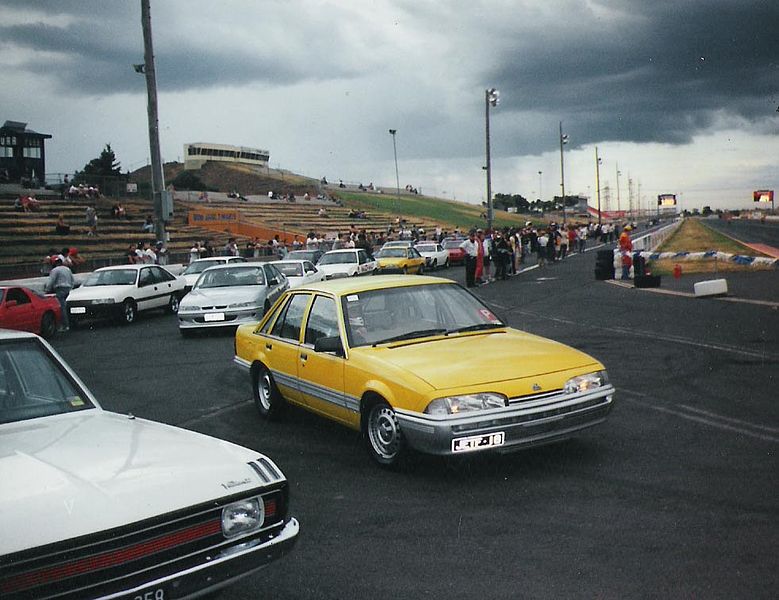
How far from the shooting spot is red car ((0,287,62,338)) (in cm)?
1528

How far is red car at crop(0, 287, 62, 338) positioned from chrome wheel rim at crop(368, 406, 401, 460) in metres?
11.1

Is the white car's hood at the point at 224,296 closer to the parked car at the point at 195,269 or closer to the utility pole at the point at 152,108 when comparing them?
the parked car at the point at 195,269

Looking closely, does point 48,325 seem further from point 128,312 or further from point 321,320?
point 321,320

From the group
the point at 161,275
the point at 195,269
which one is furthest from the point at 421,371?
the point at 195,269

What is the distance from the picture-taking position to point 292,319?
24.8ft

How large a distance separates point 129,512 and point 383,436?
3.01 meters

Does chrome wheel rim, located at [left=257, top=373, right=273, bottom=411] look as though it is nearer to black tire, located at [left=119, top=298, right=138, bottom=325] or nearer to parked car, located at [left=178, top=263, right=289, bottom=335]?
parked car, located at [left=178, top=263, right=289, bottom=335]

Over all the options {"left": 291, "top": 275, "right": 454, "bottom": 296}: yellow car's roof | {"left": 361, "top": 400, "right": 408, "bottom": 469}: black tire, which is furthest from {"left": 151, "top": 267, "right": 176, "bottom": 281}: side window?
{"left": 361, "top": 400, "right": 408, "bottom": 469}: black tire

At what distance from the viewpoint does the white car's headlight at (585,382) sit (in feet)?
19.1

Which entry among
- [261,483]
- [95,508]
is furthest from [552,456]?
[95,508]

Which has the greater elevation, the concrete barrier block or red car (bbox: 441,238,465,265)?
red car (bbox: 441,238,465,265)

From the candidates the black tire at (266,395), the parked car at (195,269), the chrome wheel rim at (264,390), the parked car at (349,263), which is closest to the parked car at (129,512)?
the black tire at (266,395)

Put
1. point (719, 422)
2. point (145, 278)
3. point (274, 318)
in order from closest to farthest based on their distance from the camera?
point (719, 422) < point (274, 318) < point (145, 278)

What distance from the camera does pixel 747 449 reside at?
6137 mm
